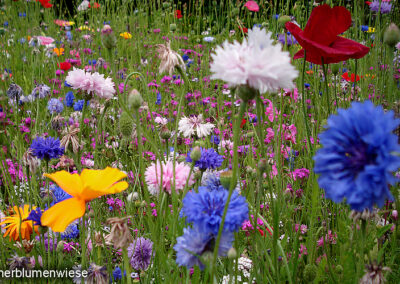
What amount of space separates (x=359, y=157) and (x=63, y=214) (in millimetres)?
532

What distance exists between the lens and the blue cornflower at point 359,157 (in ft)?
1.45

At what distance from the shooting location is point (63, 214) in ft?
2.34

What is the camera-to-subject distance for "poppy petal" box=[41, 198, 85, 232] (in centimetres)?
70

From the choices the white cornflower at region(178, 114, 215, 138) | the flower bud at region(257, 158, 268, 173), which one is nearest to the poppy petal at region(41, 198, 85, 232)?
the flower bud at region(257, 158, 268, 173)

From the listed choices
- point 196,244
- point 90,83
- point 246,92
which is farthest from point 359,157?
point 90,83

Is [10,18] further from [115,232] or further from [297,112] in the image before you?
[115,232]

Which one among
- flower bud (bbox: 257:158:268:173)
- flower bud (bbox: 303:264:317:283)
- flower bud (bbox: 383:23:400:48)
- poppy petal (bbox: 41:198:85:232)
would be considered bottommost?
flower bud (bbox: 303:264:317:283)

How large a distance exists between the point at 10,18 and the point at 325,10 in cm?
376

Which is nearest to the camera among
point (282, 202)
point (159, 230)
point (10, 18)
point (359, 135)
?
point (359, 135)

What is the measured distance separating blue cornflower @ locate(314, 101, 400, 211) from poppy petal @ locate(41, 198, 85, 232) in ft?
1.48

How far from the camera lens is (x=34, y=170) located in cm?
104

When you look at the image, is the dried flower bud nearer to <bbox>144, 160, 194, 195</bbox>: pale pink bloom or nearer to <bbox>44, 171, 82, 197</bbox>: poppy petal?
<bbox>44, 171, 82, 197</bbox>: poppy petal

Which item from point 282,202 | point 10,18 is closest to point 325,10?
point 282,202

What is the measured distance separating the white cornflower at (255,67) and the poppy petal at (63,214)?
0.38 m
